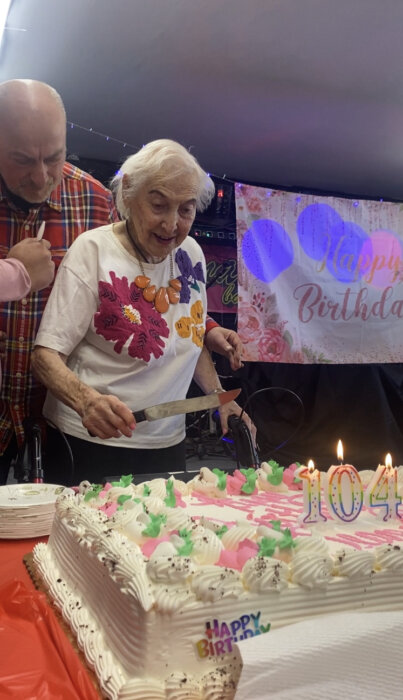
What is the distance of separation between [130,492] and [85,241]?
83 cm

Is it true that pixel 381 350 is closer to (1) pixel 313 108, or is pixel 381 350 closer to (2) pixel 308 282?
(2) pixel 308 282

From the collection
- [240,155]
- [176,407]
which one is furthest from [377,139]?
[176,407]

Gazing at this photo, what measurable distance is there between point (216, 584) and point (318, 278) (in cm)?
372

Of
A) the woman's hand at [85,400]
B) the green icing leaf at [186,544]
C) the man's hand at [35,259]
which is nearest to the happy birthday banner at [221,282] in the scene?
the man's hand at [35,259]

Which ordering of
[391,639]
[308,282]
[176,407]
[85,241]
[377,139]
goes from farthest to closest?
[377,139] < [308,282] < [85,241] < [176,407] < [391,639]

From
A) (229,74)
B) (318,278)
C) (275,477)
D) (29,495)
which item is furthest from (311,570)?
(229,74)

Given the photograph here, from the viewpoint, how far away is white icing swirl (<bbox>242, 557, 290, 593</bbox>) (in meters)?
0.99

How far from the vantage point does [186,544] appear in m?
1.08

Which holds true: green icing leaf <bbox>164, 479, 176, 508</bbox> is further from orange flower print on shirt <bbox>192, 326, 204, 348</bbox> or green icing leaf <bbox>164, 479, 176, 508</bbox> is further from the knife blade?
orange flower print on shirt <bbox>192, 326, 204, 348</bbox>

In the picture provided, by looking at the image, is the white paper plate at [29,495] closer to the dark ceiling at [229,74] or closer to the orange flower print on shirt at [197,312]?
the orange flower print on shirt at [197,312]

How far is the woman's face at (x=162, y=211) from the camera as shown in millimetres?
1929

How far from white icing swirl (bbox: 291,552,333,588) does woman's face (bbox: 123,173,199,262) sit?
1175 millimetres

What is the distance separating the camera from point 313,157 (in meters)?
5.56

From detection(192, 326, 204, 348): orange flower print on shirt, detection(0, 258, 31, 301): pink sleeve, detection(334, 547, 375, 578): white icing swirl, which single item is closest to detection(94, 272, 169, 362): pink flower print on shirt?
detection(192, 326, 204, 348): orange flower print on shirt
